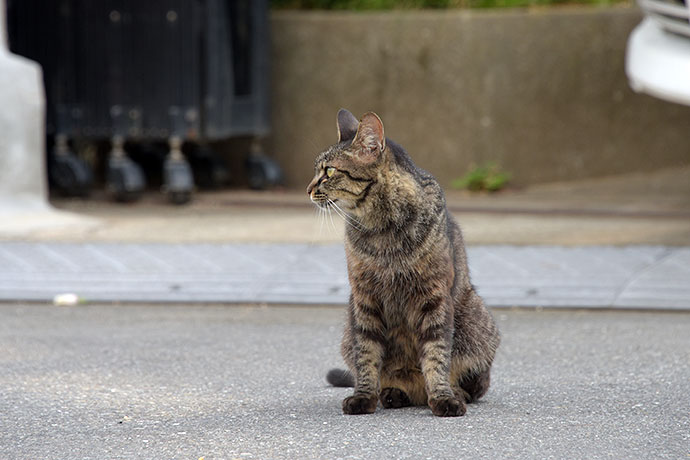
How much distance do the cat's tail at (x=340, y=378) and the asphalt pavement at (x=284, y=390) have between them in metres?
0.05

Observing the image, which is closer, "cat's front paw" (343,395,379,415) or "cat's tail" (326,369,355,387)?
"cat's front paw" (343,395,379,415)

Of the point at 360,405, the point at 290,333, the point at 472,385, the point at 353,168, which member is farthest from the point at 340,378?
the point at 290,333

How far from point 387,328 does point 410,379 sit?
0.74 ft

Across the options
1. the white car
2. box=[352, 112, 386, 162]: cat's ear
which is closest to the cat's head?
box=[352, 112, 386, 162]: cat's ear

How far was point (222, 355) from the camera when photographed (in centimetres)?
531

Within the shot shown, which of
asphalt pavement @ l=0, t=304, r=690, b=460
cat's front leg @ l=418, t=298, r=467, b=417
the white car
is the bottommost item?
asphalt pavement @ l=0, t=304, r=690, b=460

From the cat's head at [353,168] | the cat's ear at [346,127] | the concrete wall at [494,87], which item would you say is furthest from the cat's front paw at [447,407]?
the concrete wall at [494,87]

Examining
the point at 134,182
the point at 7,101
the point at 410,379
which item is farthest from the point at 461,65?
the point at 410,379

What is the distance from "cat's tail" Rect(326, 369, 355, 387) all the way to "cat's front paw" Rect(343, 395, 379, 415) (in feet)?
1.29

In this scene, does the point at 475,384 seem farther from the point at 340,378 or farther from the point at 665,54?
the point at 665,54

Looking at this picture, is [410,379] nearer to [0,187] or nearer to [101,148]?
[0,187]

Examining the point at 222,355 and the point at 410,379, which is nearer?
the point at 410,379

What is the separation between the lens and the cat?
160 inches

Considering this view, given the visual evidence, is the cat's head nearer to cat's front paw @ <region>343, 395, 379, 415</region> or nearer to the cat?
the cat
